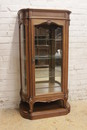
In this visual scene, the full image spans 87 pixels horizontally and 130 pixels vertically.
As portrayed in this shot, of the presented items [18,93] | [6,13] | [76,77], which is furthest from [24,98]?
[6,13]

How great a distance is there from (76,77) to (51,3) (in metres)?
1.21

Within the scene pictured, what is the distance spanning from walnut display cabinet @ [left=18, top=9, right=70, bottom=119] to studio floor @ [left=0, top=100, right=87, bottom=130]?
0.08m

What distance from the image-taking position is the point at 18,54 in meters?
2.21

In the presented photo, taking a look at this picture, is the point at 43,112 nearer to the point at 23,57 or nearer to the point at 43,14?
the point at 23,57

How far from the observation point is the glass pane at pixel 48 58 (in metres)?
2.01

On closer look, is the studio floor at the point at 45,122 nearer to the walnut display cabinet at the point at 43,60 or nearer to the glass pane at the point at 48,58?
the walnut display cabinet at the point at 43,60

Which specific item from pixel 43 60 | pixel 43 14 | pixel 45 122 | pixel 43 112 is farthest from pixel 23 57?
pixel 45 122

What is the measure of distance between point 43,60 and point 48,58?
10 centimetres

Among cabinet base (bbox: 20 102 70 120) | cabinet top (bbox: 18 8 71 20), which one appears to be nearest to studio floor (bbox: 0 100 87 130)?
cabinet base (bbox: 20 102 70 120)

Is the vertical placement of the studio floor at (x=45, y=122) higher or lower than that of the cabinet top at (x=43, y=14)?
lower

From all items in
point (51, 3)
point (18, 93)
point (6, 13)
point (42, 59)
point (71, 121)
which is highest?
point (51, 3)

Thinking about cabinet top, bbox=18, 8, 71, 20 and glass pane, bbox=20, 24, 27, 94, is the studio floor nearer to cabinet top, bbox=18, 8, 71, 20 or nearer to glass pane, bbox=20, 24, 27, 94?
glass pane, bbox=20, 24, 27, 94

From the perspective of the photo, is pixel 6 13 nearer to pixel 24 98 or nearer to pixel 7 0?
pixel 7 0

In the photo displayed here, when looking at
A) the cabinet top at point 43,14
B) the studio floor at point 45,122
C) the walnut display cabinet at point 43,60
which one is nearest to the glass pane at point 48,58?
the walnut display cabinet at point 43,60
